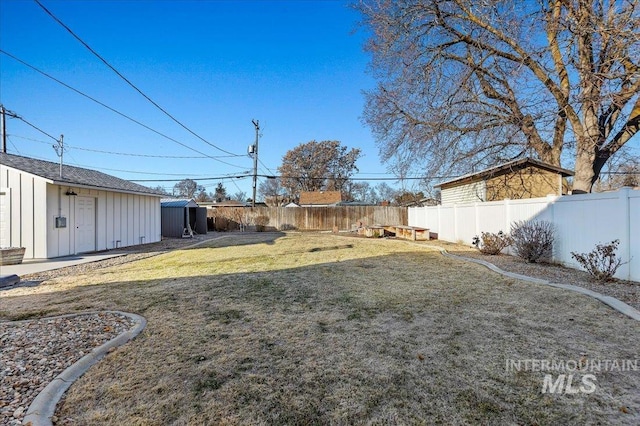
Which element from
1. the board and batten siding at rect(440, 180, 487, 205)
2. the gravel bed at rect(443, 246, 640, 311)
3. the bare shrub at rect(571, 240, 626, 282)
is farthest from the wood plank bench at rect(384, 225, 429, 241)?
the bare shrub at rect(571, 240, 626, 282)

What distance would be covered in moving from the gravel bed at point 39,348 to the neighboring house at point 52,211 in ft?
23.0

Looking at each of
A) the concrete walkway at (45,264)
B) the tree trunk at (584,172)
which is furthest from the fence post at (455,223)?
the concrete walkway at (45,264)

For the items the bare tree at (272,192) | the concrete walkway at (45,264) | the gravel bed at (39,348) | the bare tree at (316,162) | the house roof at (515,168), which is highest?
the bare tree at (316,162)

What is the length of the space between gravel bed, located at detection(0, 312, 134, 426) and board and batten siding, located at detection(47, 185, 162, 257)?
7185 millimetres

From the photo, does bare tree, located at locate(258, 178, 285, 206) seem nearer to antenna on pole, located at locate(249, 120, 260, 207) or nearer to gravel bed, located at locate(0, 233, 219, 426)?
antenna on pole, located at locate(249, 120, 260, 207)

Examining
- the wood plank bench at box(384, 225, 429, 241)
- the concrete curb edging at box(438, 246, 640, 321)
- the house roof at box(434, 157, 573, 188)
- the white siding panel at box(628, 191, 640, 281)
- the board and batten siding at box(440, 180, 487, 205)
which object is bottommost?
the concrete curb edging at box(438, 246, 640, 321)

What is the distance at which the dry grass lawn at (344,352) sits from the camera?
6.67ft

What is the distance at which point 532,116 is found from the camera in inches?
407

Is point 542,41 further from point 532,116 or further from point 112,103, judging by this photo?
point 112,103

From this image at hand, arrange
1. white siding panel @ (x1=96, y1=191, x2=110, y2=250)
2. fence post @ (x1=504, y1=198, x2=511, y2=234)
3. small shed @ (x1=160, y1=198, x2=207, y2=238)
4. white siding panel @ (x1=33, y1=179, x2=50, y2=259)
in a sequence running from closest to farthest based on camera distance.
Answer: fence post @ (x1=504, y1=198, x2=511, y2=234) → white siding panel @ (x1=33, y1=179, x2=50, y2=259) → white siding panel @ (x1=96, y1=191, x2=110, y2=250) → small shed @ (x1=160, y1=198, x2=207, y2=238)

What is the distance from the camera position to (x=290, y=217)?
22125mm

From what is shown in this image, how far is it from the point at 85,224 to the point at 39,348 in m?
9.37

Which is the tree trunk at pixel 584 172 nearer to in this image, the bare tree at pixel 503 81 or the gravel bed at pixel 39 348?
the bare tree at pixel 503 81

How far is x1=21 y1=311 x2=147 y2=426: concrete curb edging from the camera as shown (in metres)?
1.97
